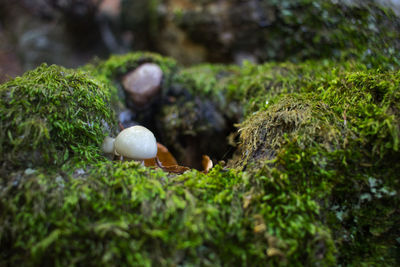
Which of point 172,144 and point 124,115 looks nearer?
point 124,115

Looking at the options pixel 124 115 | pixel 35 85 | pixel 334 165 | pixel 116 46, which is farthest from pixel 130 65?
pixel 116 46

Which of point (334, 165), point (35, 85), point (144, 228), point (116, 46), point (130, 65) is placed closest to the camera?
point (144, 228)

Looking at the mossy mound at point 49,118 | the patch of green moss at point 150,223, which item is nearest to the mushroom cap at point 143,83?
the mossy mound at point 49,118

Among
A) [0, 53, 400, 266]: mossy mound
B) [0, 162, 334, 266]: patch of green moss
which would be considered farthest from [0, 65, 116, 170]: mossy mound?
[0, 162, 334, 266]: patch of green moss

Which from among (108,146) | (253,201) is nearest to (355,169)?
(253,201)

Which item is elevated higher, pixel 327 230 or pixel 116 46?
pixel 116 46

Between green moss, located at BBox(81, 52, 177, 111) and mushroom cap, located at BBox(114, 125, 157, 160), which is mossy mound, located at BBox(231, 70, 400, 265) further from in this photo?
green moss, located at BBox(81, 52, 177, 111)

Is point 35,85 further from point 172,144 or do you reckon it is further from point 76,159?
point 172,144

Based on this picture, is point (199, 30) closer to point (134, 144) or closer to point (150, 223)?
point (134, 144)
